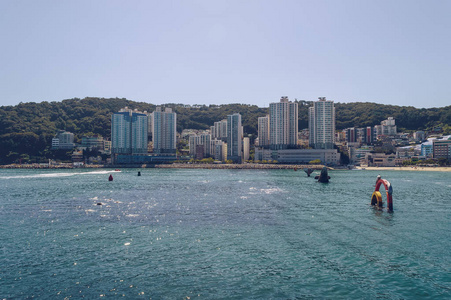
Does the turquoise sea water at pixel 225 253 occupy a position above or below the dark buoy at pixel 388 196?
below

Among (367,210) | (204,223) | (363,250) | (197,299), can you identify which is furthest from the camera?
(367,210)

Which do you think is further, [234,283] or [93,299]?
[234,283]

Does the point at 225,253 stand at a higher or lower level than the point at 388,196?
lower

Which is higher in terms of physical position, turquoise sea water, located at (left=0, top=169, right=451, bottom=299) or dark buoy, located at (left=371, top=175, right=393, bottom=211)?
dark buoy, located at (left=371, top=175, right=393, bottom=211)

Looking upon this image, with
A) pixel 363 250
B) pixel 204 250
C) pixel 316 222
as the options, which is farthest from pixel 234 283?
pixel 316 222

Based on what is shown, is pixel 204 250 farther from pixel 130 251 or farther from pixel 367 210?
pixel 367 210

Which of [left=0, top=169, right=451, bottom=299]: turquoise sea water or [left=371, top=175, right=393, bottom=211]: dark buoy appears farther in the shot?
[left=371, top=175, right=393, bottom=211]: dark buoy

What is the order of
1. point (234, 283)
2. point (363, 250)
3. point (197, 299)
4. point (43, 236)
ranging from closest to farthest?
point (197, 299) → point (234, 283) → point (363, 250) → point (43, 236)

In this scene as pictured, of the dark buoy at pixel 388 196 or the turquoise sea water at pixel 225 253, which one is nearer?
the turquoise sea water at pixel 225 253

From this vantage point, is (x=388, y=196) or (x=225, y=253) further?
(x=388, y=196)

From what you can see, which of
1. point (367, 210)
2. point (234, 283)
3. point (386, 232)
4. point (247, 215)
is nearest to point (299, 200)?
point (367, 210)
